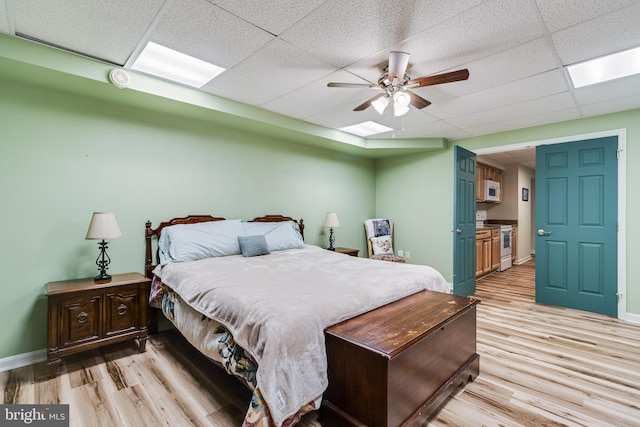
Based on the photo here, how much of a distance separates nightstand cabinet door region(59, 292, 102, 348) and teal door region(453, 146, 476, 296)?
3984mm

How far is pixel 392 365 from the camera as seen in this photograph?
1.45 metres

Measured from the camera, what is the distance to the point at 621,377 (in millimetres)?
2256

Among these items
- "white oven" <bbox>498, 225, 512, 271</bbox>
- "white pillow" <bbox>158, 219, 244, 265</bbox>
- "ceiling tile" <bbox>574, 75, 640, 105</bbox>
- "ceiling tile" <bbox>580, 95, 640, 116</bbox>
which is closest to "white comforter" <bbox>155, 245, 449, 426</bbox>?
"white pillow" <bbox>158, 219, 244, 265</bbox>

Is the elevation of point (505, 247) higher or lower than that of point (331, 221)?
lower

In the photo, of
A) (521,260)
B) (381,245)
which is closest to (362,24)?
(381,245)

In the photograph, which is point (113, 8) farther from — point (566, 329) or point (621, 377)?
point (566, 329)

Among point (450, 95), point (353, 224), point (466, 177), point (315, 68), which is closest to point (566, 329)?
point (466, 177)

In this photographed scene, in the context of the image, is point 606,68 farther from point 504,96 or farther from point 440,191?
point 440,191

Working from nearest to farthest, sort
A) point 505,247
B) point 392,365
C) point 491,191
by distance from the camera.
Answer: point 392,365 < point 505,247 < point 491,191

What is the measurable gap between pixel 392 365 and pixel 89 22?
271cm

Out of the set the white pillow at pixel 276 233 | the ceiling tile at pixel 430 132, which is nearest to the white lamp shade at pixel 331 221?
the white pillow at pixel 276 233

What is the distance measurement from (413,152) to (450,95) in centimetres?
217

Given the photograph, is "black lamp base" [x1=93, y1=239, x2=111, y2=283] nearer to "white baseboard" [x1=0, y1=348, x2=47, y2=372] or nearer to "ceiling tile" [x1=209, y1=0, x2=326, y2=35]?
"white baseboard" [x1=0, y1=348, x2=47, y2=372]

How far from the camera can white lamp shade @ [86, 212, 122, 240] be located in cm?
247
